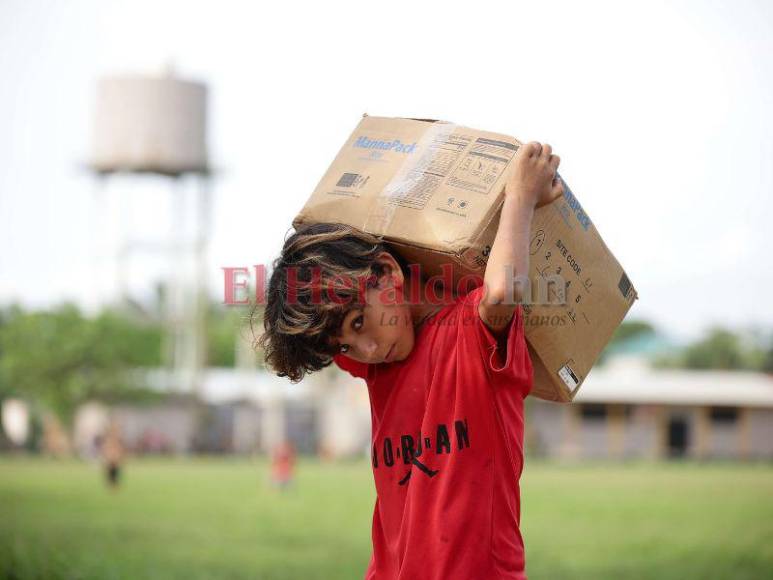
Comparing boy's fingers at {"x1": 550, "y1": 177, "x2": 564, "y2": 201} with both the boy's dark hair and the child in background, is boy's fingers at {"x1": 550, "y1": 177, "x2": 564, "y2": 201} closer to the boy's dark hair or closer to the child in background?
the boy's dark hair

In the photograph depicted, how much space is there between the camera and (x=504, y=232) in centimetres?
173

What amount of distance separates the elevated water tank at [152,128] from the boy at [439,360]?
34.0m

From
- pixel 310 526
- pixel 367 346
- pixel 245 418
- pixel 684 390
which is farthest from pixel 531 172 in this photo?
pixel 245 418

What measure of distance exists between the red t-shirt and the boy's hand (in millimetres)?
176

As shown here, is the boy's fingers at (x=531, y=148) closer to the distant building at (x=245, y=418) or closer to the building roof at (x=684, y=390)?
the distant building at (x=245, y=418)

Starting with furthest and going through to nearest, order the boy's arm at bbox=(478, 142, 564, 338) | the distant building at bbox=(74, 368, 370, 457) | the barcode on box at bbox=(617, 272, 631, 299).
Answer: the distant building at bbox=(74, 368, 370, 457), the barcode on box at bbox=(617, 272, 631, 299), the boy's arm at bbox=(478, 142, 564, 338)

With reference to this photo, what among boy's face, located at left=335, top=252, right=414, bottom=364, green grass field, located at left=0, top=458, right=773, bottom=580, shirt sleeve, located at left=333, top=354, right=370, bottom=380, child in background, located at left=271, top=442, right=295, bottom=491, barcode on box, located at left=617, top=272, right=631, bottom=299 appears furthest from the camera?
child in background, located at left=271, top=442, right=295, bottom=491

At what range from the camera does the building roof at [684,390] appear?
33281 mm

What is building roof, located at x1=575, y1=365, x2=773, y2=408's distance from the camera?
109ft

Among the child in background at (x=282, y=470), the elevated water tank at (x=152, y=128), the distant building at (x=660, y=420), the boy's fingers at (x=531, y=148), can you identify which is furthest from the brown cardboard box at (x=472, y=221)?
the elevated water tank at (x=152, y=128)

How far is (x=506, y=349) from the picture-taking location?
5.64 feet

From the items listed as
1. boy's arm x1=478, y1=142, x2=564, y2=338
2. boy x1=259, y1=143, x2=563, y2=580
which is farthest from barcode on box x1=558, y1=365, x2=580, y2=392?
boy's arm x1=478, y1=142, x2=564, y2=338

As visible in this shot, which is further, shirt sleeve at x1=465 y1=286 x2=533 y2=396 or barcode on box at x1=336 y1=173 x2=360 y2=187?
barcode on box at x1=336 y1=173 x2=360 y2=187

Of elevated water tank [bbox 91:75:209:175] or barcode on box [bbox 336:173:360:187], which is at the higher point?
barcode on box [bbox 336:173:360:187]
